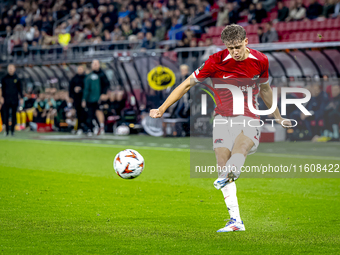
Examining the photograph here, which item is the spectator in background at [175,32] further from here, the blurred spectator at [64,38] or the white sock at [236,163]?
the white sock at [236,163]

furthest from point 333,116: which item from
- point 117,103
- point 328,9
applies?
point 117,103

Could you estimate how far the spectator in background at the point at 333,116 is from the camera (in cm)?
1407

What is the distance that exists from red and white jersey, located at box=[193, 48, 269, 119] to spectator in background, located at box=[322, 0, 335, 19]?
533 inches

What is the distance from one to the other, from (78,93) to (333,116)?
7.95 meters

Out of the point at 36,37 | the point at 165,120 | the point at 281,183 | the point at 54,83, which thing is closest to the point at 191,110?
the point at 165,120

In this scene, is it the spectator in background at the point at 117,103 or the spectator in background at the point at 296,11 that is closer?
the spectator in background at the point at 117,103

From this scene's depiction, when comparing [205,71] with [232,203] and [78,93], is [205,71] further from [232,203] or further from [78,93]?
[78,93]

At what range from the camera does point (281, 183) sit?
814 cm

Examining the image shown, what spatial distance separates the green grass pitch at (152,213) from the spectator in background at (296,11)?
32.9ft

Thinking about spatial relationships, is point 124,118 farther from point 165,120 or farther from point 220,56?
point 220,56

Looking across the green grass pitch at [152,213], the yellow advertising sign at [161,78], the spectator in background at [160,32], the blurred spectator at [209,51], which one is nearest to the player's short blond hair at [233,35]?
the green grass pitch at [152,213]

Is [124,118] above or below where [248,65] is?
below

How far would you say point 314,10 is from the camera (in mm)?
17812

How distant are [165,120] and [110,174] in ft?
23.4
